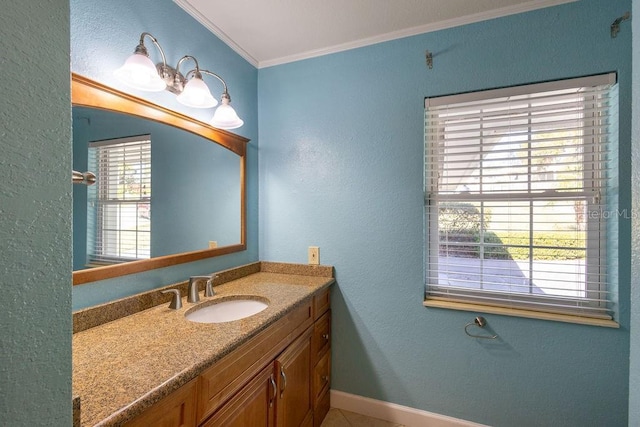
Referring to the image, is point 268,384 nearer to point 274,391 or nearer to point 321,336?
point 274,391

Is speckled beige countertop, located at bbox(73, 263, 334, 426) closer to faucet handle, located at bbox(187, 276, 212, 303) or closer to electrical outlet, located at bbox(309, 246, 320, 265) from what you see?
faucet handle, located at bbox(187, 276, 212, 303)

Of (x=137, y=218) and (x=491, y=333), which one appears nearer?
(x=137, y=218)

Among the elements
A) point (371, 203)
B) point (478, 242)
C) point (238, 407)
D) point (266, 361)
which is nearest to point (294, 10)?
point (371, 203)

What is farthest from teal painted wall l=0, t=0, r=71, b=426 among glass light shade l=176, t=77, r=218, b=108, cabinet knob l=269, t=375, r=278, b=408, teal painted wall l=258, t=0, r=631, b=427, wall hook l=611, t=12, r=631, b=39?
wall hook l=611, t=12, r=631, b=39

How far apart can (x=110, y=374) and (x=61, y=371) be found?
0.44 metres

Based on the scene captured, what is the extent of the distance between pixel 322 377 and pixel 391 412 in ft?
1.56

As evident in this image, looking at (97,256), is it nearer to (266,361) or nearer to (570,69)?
(266,361)

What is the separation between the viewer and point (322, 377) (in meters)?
1.82

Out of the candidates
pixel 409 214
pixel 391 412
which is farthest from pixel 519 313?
pixel 391 412

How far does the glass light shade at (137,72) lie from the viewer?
1134 millimetres

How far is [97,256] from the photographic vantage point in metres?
1.17

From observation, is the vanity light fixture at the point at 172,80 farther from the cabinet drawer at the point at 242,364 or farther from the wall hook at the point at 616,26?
the wall hook at the point at 616,26

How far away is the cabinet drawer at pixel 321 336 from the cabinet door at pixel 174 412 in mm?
907

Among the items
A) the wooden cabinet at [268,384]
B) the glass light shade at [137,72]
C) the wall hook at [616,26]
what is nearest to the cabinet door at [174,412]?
the wooden cabinet at [268,384]
